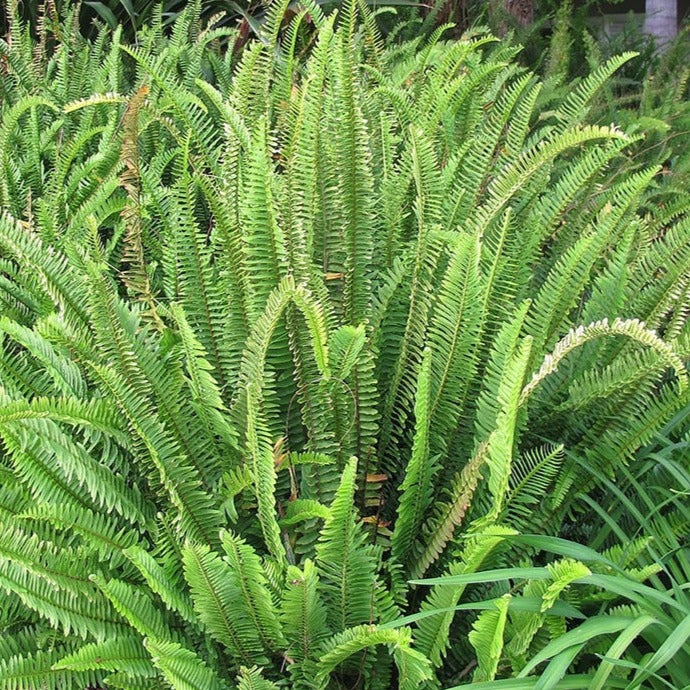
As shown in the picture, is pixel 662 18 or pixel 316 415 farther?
pixel 662 18

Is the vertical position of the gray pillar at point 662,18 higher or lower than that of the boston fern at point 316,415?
higher

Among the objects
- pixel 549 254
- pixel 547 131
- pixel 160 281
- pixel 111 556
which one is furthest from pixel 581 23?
pixel 111 556

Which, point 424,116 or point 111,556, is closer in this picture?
point 111,556

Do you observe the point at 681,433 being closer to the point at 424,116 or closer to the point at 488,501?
the point at 488,501

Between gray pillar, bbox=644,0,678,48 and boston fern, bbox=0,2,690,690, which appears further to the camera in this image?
gray pillar, bbox=644,0,678,48

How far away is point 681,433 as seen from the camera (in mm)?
1838

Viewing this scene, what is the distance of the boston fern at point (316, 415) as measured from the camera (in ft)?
4.40

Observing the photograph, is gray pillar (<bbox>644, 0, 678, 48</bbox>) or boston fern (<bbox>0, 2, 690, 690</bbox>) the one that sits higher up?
gray pillar (<bbox>644, 0, 678, 48</bbox>)

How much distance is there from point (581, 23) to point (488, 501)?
4.32 meters

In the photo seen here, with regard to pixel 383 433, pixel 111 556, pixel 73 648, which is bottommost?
pixel 73 648

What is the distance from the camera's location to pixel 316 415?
5.10 feet

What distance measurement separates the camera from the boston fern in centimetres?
134

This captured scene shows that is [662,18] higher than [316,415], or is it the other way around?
[662,18]

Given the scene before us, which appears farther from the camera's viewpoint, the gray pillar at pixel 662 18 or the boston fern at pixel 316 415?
the gray pillar at pixel 662 18
